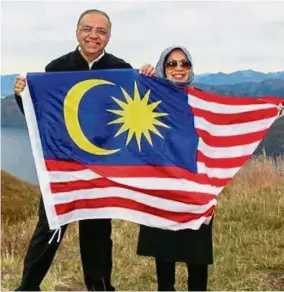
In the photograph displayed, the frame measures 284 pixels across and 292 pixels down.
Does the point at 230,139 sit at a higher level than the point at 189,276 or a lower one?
higher

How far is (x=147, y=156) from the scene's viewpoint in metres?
4.30

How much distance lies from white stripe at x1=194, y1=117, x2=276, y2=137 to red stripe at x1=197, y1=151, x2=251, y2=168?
15cm

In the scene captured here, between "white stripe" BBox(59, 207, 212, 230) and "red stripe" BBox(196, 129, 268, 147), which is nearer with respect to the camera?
"white stripe" BBox(59, 207, 212, 230)

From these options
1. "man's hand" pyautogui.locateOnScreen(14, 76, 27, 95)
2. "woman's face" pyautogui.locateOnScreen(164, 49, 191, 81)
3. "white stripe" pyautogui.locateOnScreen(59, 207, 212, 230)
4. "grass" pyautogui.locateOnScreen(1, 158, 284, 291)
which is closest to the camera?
"woman's face" pyautogui.locateOnScreen(164, 49, 191, 81)

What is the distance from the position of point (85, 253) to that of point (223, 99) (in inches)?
53.2

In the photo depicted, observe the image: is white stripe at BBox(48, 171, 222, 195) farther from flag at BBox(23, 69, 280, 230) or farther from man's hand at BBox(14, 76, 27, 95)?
man's hand at BBox(14, 76, 27, 95)

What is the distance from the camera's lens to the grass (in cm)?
529

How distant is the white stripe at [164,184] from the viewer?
420 centimetres

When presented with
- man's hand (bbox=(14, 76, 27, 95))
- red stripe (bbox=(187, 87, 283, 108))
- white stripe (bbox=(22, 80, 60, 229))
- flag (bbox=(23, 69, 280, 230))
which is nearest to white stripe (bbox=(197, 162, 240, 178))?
flag (bbox=(23, 69, 280, 230))

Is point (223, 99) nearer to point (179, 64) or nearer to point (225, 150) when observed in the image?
point (225, 150)

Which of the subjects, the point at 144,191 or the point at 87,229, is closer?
the point at 144,191

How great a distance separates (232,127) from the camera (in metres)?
4.39

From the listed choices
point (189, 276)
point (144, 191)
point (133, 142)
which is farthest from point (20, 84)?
point (189, 276)

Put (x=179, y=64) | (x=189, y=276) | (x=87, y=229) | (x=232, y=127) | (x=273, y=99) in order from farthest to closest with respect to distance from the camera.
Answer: (x=87, y=229) → (x=273, y=99) → (x=232, y=127) → (x=189, y=276) → (x=179, y=64)
